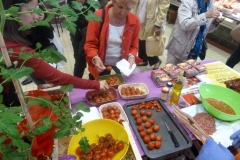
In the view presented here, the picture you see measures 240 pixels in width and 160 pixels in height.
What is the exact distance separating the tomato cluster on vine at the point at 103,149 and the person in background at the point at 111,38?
71 cm

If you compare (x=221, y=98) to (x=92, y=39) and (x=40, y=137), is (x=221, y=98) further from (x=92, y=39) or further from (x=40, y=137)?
(x=40, y=137)

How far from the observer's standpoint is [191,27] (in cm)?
197

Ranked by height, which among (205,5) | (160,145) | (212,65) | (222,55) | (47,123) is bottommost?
(222,55)

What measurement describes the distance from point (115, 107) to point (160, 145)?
0.41 metres

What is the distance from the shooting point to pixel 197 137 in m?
1.24

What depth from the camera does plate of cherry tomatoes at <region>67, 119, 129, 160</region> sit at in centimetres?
107

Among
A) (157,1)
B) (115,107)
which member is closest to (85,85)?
(115,107)

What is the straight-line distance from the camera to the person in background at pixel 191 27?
1.93 metres

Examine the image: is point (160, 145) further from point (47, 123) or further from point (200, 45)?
point (200, 45)

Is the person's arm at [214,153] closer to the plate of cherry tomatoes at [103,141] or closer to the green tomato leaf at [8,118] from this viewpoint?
the plate of cherry tomatoes at [103,141]

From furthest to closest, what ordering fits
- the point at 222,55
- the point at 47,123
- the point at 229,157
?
the point at 222,55
the point at 229,157
the point at 47,123

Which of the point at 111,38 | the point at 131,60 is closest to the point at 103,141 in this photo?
the point at 131,60

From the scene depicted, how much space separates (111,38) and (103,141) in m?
0.96

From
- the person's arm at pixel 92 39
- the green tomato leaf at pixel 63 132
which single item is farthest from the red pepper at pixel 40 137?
the person's arm at pixel 92 39
